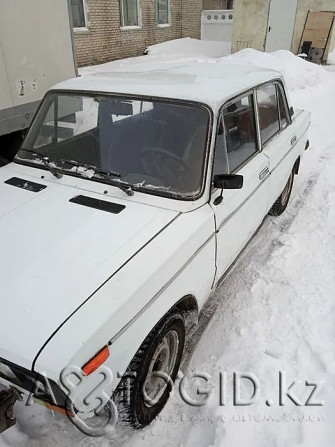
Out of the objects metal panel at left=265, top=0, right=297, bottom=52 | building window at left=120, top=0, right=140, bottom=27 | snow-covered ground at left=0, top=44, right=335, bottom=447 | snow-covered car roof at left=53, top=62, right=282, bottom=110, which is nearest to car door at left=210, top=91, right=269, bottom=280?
snow-covered car roof at left=53, top=62, right=282, bottom=110

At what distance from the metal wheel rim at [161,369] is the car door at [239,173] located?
68cm

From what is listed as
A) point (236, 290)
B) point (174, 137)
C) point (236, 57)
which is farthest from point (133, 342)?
point (236, 57)

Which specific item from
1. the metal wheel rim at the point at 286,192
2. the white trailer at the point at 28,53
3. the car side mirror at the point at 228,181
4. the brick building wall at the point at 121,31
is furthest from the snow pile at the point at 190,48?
the car side mirror at the point at 228,181

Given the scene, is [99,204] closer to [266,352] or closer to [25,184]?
[25,184]

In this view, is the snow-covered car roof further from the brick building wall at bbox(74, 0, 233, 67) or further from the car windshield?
the brick building wall at bbox(74, 0, 233, 67)

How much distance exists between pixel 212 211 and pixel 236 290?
124cm

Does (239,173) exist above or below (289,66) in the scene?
above

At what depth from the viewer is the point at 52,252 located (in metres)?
2.15

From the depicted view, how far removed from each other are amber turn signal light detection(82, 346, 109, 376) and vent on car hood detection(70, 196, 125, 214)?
96 cm

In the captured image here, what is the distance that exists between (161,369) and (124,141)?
1.65 meters

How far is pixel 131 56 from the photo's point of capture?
15.5 metres

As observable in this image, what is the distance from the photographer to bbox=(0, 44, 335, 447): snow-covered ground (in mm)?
2354

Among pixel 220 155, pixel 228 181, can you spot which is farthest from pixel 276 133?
pixel 228 181

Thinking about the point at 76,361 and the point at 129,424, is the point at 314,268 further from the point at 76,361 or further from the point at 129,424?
the point at 76,361
